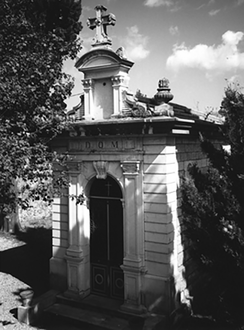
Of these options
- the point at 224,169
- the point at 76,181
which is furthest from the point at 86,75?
the point at 224,169

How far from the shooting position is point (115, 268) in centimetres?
997

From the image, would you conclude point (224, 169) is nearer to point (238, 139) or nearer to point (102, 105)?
point (238, 139)

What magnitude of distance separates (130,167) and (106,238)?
2337 mm

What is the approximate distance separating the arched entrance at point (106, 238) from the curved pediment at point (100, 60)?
9.92 ft

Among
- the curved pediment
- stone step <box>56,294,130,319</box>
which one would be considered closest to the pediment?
the curved pediment

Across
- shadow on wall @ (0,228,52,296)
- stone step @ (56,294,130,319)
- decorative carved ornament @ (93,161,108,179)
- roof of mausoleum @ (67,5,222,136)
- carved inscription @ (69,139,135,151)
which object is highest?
roof of mausoleum @ (67,5,222,136)

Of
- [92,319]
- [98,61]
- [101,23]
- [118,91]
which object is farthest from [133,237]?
[101,23]

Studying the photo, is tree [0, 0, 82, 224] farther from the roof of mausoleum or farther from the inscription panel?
the inscription panel

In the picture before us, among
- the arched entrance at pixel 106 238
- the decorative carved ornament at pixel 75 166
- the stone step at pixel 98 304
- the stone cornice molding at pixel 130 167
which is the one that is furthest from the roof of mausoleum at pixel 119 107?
the stone step at pixel 98 304

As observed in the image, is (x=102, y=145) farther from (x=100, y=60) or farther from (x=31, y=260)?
(x=31, y=260)

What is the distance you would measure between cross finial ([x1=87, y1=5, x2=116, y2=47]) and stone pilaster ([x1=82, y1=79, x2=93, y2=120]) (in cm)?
101

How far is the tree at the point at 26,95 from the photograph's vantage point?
23.9 ft

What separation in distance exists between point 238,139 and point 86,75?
4878 mm

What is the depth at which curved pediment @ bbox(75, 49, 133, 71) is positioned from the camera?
913 centimetres
